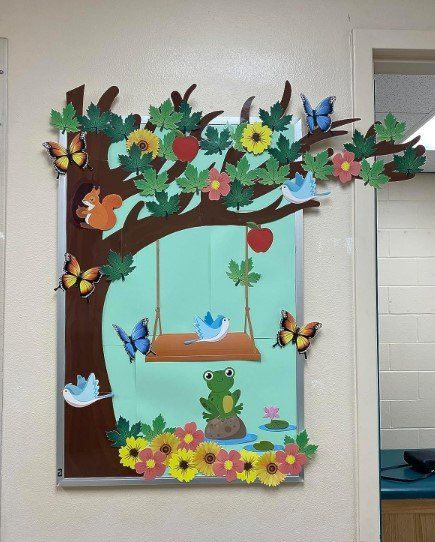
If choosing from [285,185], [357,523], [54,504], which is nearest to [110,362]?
[54,504]

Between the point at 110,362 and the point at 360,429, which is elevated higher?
the point at 110,362

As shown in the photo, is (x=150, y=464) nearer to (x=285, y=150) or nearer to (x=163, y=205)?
(x=163, y=205)

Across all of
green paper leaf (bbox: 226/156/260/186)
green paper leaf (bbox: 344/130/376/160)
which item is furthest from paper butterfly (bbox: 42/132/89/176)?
green paper leaf (bbox: 344/130/376/160)

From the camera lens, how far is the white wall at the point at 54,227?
150cm

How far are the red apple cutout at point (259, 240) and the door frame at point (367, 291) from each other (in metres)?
0.24

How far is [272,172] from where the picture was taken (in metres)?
1.52

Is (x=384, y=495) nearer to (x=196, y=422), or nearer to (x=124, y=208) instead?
(x=196, y=422)

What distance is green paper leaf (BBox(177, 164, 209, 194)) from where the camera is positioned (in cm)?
151

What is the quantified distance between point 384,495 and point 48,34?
217 centimetres

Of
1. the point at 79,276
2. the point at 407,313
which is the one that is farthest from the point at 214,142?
the point at 407,313

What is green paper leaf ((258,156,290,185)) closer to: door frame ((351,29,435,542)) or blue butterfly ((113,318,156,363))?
door frame ((351,29,435,542))

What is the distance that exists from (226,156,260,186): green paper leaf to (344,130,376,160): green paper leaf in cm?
26

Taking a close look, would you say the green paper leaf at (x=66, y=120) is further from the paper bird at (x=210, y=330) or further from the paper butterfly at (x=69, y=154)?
the paper bird at (x=210, y=330)

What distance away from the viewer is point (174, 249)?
152cm
